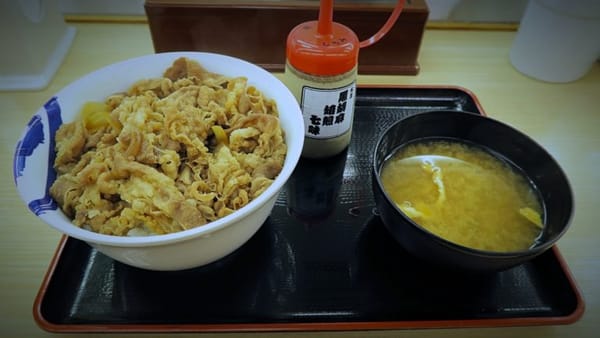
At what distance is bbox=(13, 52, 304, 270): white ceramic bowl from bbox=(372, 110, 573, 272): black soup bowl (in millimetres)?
236

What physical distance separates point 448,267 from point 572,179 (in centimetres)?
66

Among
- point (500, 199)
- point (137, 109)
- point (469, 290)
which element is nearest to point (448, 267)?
point (469, 290)

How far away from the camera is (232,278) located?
2.87 feet

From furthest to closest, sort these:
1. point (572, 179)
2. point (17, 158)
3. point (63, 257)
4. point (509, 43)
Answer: point (509, 43) < point (572, 179) < point (63, 257) < point (17, 158)

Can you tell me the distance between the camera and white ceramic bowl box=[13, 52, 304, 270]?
0.69m

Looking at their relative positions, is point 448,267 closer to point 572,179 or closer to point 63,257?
point 572,179

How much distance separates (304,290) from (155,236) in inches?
13.5

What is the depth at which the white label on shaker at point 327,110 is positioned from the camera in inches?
39.7

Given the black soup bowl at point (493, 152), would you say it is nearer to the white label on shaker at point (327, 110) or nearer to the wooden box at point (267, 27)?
the white label on shaker at point (327, 110)

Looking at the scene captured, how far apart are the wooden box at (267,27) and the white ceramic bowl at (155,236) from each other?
39cm

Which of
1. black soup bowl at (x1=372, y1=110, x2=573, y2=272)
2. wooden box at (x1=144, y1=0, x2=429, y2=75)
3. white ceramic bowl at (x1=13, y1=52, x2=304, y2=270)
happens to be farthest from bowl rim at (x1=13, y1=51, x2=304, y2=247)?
wooden box at (x1=144, y1=0, x2=429, y2=75)

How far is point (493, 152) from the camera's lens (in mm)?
1057

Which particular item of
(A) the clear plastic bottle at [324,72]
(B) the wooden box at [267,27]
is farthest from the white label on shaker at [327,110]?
(B) the wooden box at [267,27]

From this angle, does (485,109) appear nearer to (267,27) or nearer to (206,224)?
(267,27)
